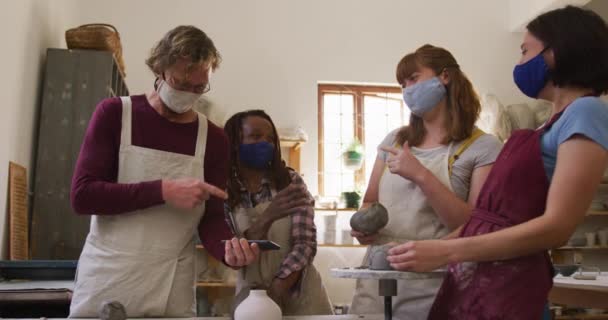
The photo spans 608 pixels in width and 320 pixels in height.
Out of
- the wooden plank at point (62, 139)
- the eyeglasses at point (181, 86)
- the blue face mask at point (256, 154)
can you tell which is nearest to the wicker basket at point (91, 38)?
the wooden plank at point (62, 139)

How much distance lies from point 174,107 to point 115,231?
1.35 feet

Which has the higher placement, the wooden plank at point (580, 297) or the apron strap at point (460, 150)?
the apron strap at point (460, 150)

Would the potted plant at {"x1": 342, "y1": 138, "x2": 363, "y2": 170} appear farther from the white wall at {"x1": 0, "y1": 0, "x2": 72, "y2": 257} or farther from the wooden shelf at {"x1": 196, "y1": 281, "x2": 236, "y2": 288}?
the white wall at {"x1": 0, "y1": 0, "x2": 72, "y2": 257}

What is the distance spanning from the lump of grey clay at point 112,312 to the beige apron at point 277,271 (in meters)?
0.72

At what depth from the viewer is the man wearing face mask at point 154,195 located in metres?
1.64

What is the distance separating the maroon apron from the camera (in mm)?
1291

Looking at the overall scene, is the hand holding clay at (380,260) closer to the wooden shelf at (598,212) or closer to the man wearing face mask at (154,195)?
the man wearing face mask at (154,195)

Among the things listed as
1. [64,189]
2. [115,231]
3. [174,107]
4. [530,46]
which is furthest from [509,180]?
[64,189]

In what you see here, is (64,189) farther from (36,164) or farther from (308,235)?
(308,235)

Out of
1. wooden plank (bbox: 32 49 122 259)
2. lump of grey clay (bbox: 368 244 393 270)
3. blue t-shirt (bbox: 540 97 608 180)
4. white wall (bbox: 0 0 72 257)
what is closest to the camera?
blue t-shirt (bbox: 540 97 608 180)

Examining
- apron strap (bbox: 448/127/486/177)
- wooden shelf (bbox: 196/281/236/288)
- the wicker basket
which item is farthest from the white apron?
the wicker basket

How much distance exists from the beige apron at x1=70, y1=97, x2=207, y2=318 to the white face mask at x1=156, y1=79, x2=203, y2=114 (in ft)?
0.37

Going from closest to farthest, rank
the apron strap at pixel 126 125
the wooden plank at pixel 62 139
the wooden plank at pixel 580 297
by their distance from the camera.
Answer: the apron strap at pixel 126 125, the wooden plank at pixel 580 297, the wooden plank at pixel 62 139

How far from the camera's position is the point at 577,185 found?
1.19 meters
